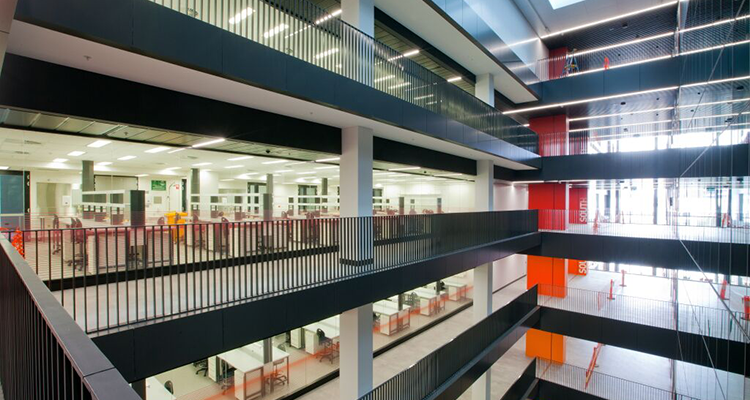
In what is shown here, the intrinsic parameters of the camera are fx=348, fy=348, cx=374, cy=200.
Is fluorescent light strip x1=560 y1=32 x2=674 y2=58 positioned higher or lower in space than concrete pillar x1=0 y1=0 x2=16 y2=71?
higher

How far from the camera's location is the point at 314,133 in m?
8.62

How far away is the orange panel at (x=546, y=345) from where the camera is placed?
18.2 meters

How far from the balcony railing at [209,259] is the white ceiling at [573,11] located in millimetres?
12536

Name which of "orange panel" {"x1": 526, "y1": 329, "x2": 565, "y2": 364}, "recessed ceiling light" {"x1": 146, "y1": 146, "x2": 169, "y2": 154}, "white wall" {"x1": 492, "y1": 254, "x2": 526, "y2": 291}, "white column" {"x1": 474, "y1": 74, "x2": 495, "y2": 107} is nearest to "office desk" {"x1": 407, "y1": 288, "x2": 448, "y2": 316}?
"white wall" {"x1": 492, "y1": 254, "x2": 526, "y2": 291}

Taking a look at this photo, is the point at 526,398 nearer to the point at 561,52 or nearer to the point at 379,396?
the point at 379,396

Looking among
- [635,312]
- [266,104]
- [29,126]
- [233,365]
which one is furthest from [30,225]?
[635,312]

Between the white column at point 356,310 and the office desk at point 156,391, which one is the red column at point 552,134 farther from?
the office desk at point 156,391

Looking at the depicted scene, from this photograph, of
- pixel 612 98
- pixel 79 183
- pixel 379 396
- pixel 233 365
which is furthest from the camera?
pixel 612 98

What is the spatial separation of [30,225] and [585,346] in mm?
24615

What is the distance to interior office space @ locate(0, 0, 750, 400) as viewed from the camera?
4398mm

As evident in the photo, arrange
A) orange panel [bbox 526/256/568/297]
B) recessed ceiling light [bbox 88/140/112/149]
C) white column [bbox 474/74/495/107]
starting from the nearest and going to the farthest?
recessed ceiling light [bbox 88/140/112/149] → white column [bbox 474/74/495/107] → orange panel [bbox 526/256/568/297]

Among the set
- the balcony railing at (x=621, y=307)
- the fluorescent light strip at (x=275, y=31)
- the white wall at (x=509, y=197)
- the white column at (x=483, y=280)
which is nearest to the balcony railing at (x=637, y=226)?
the balcony railing at (x=621, y=307)

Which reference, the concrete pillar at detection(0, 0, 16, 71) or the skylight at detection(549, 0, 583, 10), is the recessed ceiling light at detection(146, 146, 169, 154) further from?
the skylight at detection(549, 0, 583, 10)

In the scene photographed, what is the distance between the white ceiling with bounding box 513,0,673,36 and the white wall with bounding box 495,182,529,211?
9.60 metres
